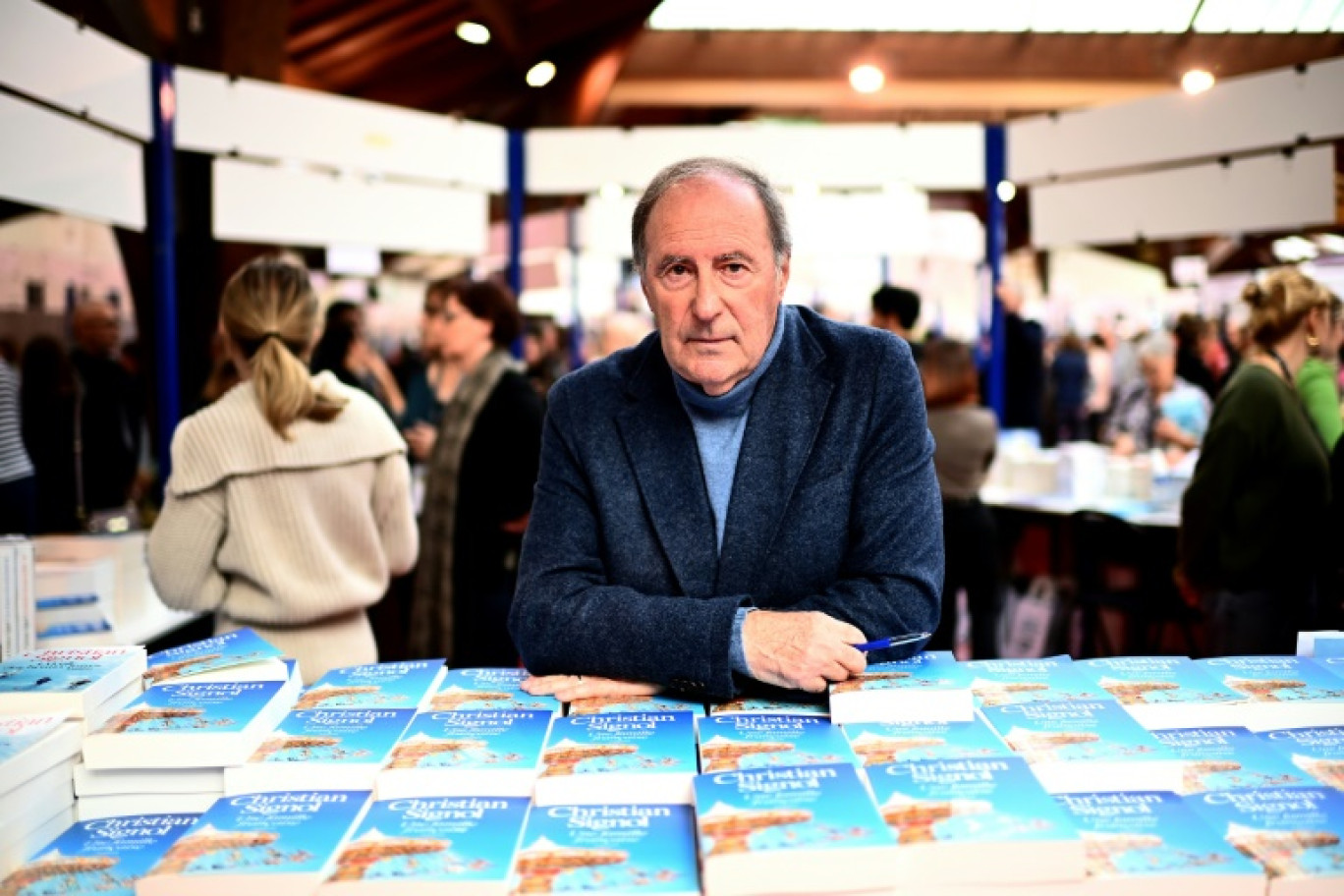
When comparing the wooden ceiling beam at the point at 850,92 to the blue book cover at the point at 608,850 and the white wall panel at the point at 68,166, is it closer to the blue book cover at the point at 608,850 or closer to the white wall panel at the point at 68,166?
the white wall panel at the point at 68,166

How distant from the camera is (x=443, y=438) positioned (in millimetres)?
3771

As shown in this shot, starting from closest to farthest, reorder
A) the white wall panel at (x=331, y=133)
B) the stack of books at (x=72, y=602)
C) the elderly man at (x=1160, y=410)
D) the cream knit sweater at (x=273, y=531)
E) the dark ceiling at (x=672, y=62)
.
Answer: the cream knit sweater at (x=273, y=531), the stack of books at (x=72, y=602), the white wall panel at (x=331, y=133), the elderly man at (x=1160, y=410), the dark ceiling at (x=672, y=62)

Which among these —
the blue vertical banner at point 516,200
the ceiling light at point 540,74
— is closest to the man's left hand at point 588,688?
the blue vertical banner at point 516,200

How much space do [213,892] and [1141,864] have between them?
0.82 m

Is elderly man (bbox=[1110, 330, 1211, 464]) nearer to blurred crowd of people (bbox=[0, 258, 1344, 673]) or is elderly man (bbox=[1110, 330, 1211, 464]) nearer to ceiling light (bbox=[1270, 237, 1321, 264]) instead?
blurred crowd of people (bbox=[0, 258, 1344, 673])

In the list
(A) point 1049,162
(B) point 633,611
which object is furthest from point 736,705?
(A) point 1049,162

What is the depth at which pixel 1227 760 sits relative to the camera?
1278mm

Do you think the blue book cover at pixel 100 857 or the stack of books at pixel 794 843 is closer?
the stack of books at pixel 794 843

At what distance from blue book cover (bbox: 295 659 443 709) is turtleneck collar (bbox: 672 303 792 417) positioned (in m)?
0.53

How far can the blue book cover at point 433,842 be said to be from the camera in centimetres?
102

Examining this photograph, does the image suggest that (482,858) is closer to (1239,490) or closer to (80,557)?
(80,557)

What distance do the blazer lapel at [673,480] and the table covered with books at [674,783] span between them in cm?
25

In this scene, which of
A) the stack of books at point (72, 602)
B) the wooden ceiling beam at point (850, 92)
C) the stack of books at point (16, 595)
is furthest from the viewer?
the wooden ceiling beam at point (850, 92)

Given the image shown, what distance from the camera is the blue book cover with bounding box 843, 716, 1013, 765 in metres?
1.22
